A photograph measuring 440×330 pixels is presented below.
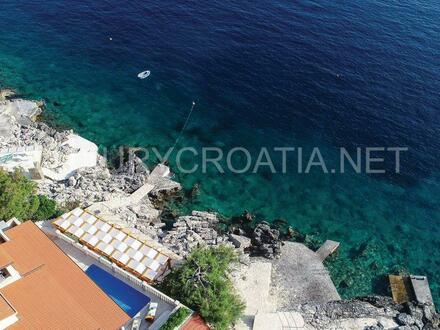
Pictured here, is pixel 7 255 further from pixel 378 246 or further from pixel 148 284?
pixel 378 246

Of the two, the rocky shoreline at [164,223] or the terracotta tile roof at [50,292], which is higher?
the terracotta tile roof at [50,292]

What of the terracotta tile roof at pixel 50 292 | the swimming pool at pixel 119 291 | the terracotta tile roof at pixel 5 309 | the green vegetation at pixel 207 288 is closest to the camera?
the terracotta tile roof at pixel 5 309

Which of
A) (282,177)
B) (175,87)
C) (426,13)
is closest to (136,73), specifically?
(175,87)

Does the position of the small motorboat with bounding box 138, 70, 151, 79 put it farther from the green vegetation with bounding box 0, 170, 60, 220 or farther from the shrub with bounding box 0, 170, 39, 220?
the shrub with bounding box 0, 170, 39, 220

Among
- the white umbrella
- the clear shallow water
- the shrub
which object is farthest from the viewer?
the clear shallow water

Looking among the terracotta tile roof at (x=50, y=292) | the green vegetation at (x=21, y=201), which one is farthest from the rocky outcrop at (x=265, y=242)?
the green vegetation at (x=21, y=201)

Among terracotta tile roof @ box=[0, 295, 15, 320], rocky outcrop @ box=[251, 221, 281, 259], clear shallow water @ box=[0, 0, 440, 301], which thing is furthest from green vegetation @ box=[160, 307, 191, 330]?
clear shallow water @ box=[0, 0, 440, 301]

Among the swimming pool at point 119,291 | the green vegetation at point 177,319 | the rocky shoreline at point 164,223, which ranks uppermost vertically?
the green vegetation at point 177,319

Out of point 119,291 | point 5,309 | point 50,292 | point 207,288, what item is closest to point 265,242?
point 207,288

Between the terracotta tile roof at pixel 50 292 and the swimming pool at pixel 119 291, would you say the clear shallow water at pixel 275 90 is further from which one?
the terracotta tile roof at pixel 50 292
